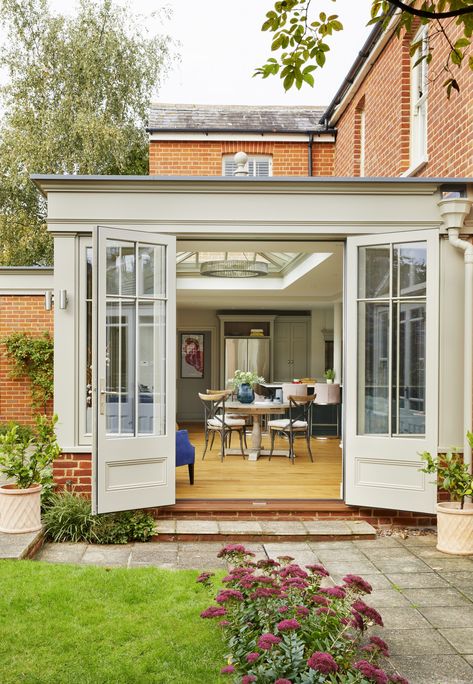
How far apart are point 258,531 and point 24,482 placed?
6.82 feet

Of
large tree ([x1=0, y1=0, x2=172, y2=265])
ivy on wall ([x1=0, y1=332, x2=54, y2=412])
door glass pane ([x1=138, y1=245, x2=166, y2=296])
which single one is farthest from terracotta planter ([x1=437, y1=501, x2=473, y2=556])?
large tree ([x1=0, y1=0, x2=172, y2=265])

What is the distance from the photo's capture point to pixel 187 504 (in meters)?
7.11

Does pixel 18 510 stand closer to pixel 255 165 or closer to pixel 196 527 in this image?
pixel 196 527

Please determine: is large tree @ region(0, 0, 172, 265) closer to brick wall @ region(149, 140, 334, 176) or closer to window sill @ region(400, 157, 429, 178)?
brick wall @ region(149, 140, 334, 176)

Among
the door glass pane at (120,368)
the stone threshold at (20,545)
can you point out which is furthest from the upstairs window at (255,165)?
the stone threshold at (20,545)

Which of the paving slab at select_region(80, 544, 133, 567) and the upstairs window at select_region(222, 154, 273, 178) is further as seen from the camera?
the upstairs window at select_region(222, 154, 273, 178)

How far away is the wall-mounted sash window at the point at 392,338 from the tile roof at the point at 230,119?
762 cm

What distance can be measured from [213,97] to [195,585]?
77.1 ft

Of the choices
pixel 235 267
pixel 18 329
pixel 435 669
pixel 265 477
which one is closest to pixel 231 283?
pixel 235 267

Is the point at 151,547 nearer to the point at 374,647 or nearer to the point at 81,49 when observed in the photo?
the point at 374,647

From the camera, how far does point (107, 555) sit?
6.00m

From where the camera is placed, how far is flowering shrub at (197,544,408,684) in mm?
2986

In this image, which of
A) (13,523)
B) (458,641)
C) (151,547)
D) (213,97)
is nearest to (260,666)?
(458,641)

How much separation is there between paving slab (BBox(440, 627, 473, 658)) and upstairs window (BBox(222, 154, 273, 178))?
1114cm
